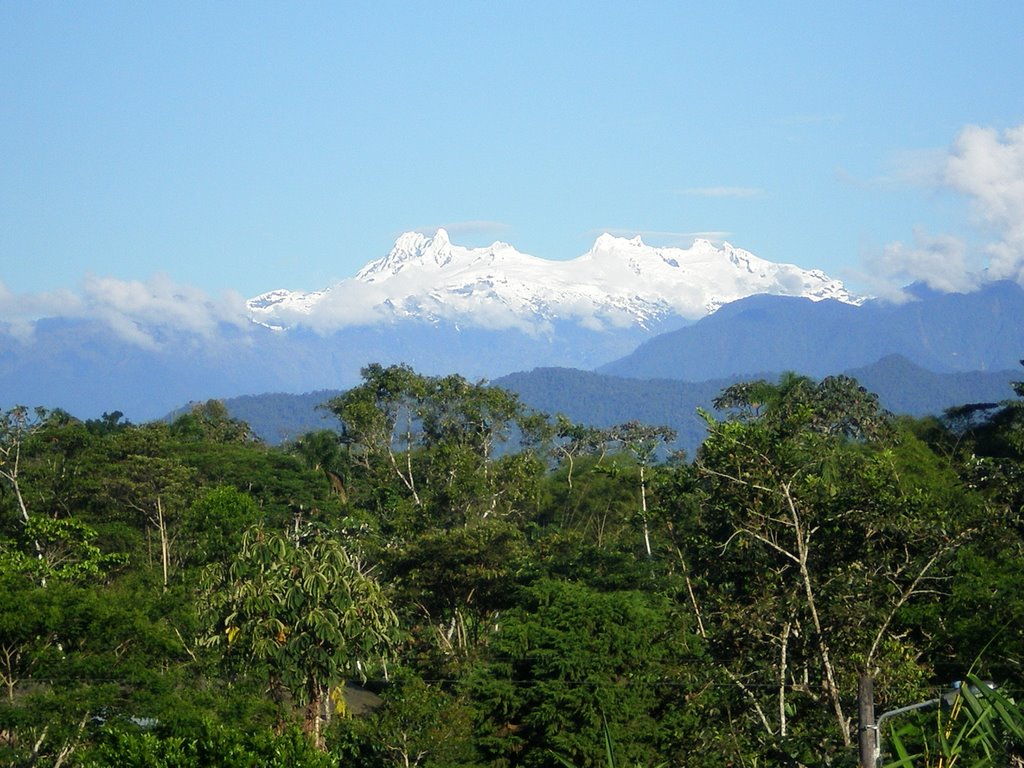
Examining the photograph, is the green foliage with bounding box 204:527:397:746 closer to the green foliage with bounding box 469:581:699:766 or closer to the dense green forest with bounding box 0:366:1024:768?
the dense green forest with bounding box 0:366:1024:768

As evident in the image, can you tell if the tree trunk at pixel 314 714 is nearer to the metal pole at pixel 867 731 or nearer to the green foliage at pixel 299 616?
the green foliage at pixel 299 616

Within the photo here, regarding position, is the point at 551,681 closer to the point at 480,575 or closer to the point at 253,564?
the point at 253,564

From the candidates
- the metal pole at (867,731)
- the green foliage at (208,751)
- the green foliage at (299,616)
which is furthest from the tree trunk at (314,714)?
the metal pole at (867,731)

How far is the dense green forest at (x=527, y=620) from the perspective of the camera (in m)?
18.1

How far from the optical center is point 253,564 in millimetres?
24672

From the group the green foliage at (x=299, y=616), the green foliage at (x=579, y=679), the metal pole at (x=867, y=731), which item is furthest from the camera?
the green foliage at (x=579, y=679)

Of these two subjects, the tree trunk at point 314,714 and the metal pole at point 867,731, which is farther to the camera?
the tree trunk at point 314,714

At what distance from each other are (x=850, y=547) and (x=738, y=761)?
359cm

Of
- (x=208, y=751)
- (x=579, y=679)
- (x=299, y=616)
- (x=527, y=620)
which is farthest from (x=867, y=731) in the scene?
(x=527, y=620)

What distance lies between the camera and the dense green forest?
18.1m

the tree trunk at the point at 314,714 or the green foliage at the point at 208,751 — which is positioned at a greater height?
the green foliage at the point at 208,751

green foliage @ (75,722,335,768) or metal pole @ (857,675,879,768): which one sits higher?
metal pole @ (857,675,879,768)

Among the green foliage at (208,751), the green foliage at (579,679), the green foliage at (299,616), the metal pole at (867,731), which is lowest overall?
the green foliage at (579,679)

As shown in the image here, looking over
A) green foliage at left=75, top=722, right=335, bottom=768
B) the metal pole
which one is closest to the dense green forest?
green foliage at left=75, top=722, right=335, bottom=768
